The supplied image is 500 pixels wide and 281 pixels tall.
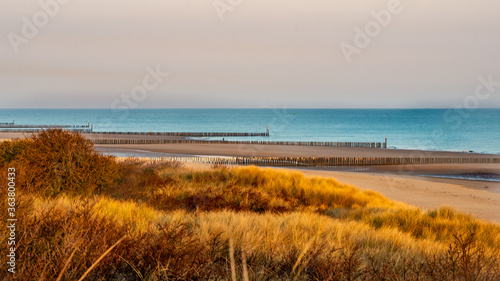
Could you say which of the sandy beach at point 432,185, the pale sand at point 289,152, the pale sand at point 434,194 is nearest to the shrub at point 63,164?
the pale sand at point 434,194

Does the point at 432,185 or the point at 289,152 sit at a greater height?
the point at 289,152

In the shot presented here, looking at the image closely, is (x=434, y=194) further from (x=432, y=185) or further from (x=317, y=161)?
(x=317, y=161)

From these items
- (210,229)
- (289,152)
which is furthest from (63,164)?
(289,152)

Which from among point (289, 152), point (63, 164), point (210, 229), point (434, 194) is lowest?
point (434, 194)

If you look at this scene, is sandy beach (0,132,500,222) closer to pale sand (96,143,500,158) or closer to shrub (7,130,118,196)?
pale sand (96,143,500,158)

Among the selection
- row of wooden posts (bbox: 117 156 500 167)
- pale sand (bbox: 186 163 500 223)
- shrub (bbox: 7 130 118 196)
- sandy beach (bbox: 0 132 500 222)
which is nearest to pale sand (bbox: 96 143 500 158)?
row of wooden posts (bbox: 117 156 500 167)

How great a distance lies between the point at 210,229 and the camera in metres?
Result: 7.03

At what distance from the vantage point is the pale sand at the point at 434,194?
16953 millimetres

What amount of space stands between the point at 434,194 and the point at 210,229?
16282 millimetres

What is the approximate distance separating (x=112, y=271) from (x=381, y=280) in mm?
2724

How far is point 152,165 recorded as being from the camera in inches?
744

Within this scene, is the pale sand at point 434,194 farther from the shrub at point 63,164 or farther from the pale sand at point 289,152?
the pale sand at point 289,152

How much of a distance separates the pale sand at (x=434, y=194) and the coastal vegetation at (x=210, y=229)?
321 cm

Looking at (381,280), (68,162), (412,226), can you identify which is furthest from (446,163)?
(381,280)
